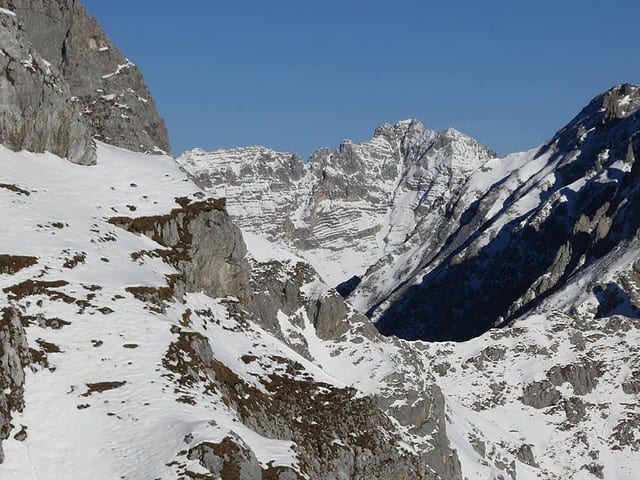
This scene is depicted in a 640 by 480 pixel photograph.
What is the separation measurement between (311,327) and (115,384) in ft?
312

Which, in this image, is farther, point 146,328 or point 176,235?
point 176,235

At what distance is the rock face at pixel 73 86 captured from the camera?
366 ft

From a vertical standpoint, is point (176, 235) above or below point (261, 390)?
above

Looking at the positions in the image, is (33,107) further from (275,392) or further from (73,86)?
(275,392)

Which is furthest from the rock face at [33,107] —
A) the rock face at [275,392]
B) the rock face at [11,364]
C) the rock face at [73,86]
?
the rock face at [11,364]

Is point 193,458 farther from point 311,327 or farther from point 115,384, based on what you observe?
point 311,327

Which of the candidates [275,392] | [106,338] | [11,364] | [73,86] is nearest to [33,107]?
[73,86]

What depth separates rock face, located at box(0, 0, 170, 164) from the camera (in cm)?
11150

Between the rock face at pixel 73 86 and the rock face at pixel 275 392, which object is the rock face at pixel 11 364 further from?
the rock face at pixel 73 86

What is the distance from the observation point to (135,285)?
86000 mm

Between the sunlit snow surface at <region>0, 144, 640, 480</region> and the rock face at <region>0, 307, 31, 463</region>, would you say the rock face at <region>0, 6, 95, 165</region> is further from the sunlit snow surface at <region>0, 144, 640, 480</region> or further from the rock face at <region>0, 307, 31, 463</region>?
the rock face at <region>0, 307, 31, 463</region>

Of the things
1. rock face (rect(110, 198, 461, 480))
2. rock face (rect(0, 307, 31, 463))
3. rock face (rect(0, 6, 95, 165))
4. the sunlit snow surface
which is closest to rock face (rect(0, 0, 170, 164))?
rock face (rect(0, 6, 95, 165))

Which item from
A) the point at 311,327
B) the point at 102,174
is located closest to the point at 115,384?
the point at 102,174

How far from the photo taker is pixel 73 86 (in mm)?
136750
